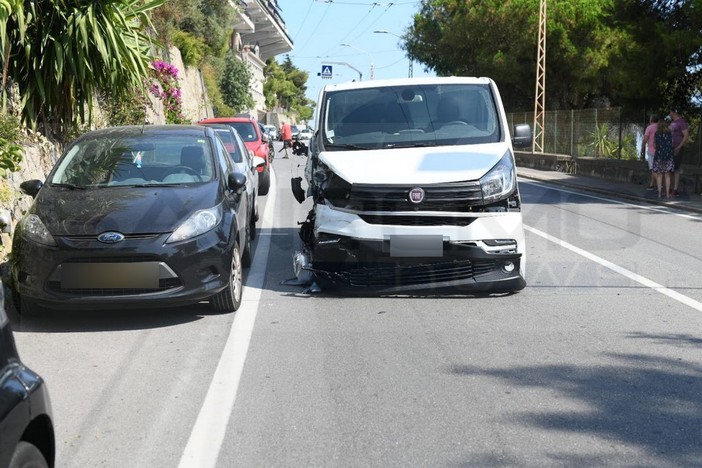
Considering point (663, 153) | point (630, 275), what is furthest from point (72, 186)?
point (663, 153)

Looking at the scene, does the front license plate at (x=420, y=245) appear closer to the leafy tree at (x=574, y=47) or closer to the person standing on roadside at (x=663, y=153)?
the person standing on roadside at (x=663, y=153)

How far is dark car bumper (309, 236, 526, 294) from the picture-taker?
766 centimetres


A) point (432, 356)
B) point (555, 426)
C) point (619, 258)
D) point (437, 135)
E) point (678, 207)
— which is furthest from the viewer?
point (678, 207)

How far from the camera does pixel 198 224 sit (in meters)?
7.05

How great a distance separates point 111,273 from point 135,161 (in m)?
1.73

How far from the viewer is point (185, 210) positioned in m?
7.11

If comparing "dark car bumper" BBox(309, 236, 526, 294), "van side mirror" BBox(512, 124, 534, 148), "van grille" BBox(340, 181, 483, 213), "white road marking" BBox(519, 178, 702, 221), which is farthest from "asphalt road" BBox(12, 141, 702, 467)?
"white road marking" BBox(519, 178, 702, 221)

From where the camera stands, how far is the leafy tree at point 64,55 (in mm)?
11422

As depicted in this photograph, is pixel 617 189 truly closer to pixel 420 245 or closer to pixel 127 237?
pixel 420 245

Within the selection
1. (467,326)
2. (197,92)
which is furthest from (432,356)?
(197,92)

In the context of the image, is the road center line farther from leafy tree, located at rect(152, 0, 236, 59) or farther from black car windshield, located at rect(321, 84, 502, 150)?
leafy tree, located at rect(152, 0, 236, 59)

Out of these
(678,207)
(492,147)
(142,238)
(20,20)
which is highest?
(20,20)

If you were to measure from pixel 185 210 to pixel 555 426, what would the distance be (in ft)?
12.2

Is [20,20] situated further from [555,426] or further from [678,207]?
[678,207]
